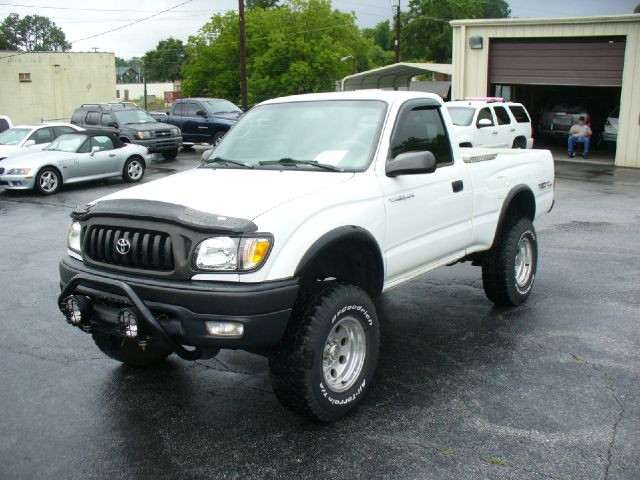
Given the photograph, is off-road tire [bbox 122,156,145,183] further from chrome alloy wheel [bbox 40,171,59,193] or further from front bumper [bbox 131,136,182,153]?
front bumper [bbox 131,136,182,153]

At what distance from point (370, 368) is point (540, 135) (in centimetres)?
2613

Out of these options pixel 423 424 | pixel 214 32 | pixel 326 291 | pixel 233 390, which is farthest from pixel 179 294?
pixel 214 32

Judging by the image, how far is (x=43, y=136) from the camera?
18188mm

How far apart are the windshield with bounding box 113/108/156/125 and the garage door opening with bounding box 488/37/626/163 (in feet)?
39.2

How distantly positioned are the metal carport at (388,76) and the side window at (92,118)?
1519cm

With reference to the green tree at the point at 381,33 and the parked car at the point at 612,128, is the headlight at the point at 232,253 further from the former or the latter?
the green tree at the point at 381,33

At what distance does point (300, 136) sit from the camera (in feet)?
16.9

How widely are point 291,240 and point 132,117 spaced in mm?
19982

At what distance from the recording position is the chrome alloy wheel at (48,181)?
51.2 feet

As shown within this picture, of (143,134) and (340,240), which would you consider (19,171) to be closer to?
(143,134)

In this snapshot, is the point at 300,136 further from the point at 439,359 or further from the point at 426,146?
the point at 439,359

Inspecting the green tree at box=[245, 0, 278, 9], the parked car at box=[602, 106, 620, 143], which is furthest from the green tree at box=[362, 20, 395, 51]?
the parked car at box=[602, 106, 620, 143]

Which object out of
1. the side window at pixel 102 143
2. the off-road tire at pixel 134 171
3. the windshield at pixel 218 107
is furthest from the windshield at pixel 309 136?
the windshield at pixel 218 107

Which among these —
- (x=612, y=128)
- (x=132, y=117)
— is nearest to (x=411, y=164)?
(x=132, y=117)
